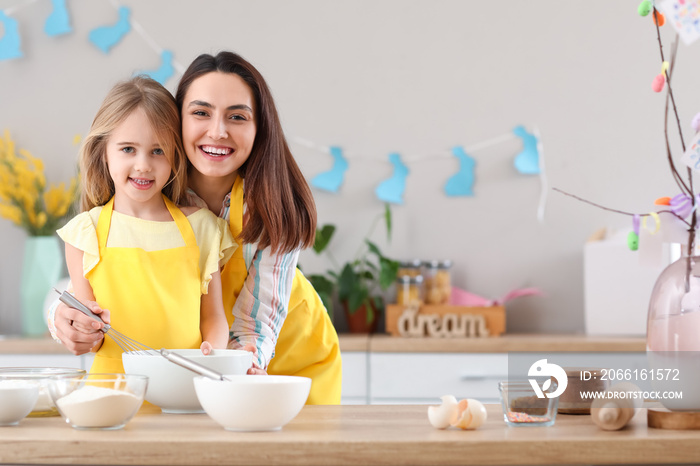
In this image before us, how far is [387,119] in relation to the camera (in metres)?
2.89

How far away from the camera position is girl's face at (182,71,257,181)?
4.94 ft

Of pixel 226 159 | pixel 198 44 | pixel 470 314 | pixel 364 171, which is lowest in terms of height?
pixel 470 314

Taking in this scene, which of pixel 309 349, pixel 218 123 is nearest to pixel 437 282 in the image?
pixel 309 349

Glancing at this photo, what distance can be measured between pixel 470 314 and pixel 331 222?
64cm

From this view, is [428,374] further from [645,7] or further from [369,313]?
[645,7]

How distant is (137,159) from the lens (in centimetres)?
143

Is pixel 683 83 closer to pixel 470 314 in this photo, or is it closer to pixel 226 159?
pixel 470 314

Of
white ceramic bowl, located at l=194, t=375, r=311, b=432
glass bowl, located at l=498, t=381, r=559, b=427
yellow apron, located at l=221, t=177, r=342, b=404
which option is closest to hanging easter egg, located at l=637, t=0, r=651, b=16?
glass bowl, located at l=498, t=381, r=559, b=427

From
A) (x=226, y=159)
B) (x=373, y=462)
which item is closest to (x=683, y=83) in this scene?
(x=226, y=159)

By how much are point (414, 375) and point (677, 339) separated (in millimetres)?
1518

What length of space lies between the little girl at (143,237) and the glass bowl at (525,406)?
0.63 meters

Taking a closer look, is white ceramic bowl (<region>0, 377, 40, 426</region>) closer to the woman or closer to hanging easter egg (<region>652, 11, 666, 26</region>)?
the woman

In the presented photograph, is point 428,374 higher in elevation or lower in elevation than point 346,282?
lower

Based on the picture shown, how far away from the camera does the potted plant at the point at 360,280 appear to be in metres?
2.70
